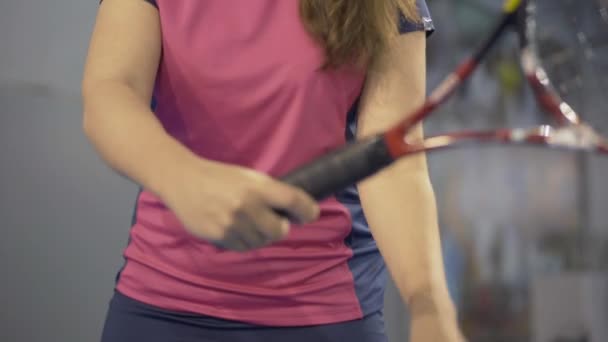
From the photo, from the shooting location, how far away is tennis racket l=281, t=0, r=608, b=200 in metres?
0.60

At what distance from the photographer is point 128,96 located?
26.8 inches

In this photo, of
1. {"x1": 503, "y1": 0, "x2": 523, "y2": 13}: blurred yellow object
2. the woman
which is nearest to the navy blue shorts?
the woman

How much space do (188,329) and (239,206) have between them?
26 centimetres

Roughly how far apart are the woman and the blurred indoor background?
249 millimetres

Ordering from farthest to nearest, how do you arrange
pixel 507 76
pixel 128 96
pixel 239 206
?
pixel 507 76
pixel 128 96
pixel 239 206

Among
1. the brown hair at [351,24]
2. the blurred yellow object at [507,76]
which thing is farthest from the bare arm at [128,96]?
the blurred yellow object at [507,76]

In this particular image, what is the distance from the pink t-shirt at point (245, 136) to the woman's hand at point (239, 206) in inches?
8.4

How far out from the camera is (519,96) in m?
2.70

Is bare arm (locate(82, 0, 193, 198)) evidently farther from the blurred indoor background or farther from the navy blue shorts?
the blurred indoor background

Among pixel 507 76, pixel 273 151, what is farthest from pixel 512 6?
pixel 507 76

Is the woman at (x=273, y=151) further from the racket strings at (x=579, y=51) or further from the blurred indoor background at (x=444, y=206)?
the blurred indoor background at (x=444, y=206)

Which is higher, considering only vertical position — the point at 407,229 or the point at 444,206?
the point at 407,229

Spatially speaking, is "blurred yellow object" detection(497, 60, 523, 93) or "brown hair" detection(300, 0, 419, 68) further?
"blurred yellow object" detection(497, 60, 523, 93)

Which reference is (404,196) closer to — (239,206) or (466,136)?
(466,136)
